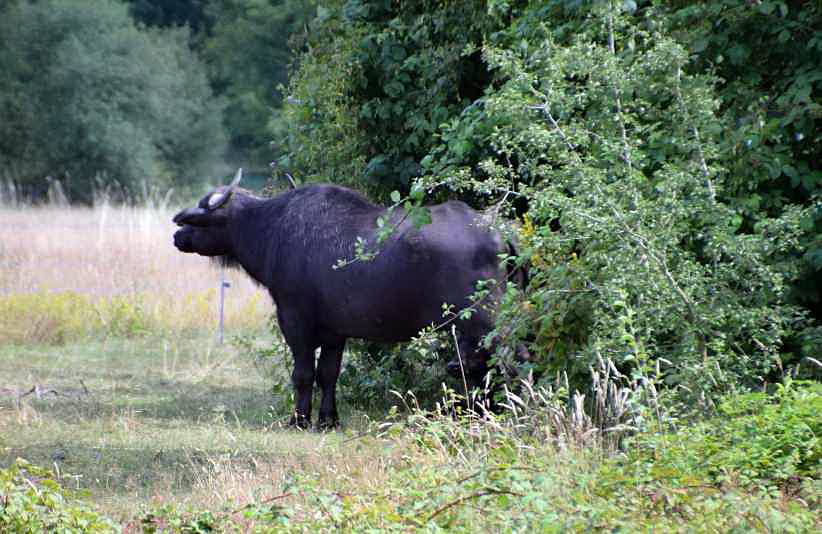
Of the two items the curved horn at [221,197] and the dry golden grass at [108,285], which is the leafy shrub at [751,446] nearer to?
the curved horn at [221,197]

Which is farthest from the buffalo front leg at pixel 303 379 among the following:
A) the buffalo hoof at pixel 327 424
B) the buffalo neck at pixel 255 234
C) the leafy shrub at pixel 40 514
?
the leafy shrub at pixel 40 514

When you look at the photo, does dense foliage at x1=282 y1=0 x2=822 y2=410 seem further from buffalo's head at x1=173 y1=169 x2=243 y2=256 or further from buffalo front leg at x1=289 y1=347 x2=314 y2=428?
buffalo's head at x1=173 y1=169 x2=243 y2=256

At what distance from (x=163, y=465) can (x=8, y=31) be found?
39760mm

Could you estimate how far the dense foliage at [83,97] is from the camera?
145 ft

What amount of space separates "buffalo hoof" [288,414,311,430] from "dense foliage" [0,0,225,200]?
3375cm

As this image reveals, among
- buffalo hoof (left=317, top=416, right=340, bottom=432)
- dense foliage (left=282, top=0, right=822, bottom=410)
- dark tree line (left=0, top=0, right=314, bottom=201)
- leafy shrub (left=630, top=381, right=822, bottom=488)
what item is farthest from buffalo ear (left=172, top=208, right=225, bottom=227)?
dark tree line (left=0, top=0, right=314, bottom=201)

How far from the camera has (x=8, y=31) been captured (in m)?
45.5

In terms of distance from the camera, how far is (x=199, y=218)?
40.4ft

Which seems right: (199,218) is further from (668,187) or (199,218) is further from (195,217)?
(668,187)

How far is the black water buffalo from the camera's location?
10.3 meters

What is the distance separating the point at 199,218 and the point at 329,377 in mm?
2117

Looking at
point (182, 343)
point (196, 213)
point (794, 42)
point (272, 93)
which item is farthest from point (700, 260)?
point (272, 93)

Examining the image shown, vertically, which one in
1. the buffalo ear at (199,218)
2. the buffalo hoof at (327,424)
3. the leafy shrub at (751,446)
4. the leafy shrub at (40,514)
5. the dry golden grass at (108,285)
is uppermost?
the buffalo ear at (199,218)

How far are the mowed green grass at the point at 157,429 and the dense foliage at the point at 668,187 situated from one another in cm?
175
